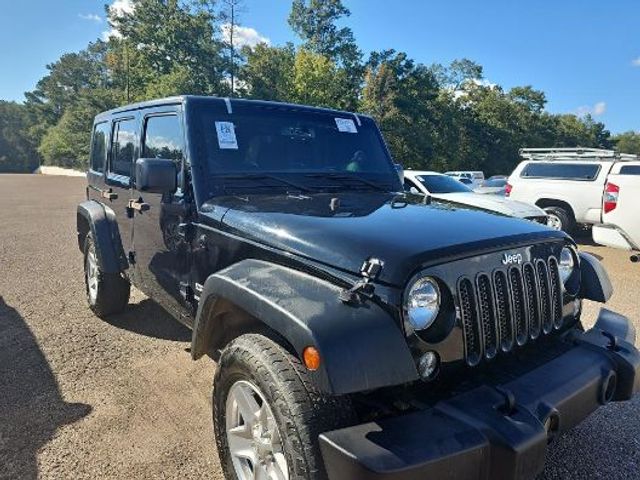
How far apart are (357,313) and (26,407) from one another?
2.67 m

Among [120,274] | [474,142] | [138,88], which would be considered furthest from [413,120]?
[120,274]

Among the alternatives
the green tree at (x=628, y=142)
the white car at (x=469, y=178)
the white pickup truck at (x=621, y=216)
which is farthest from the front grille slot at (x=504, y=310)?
the green tree at (x=628, y=142)

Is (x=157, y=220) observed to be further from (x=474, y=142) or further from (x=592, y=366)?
(x=474, y=142)

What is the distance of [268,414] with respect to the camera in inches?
86.4

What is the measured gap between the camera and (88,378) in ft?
12.7

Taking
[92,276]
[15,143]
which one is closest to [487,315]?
[92,276]

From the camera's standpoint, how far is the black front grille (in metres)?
2.21

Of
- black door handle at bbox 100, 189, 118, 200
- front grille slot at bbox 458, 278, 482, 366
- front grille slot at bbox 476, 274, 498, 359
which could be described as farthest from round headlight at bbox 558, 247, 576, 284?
black door handle at bbox 100, 189, 118, 200

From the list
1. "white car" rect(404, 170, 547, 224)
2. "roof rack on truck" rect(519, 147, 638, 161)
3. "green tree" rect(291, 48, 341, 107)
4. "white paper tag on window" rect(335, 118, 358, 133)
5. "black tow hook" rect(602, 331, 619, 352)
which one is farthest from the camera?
"green tree" rect(291, 48, 341, 107)

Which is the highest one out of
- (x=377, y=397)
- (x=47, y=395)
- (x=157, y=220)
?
(x=157, y=220)

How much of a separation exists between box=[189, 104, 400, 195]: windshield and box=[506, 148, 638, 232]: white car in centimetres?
803

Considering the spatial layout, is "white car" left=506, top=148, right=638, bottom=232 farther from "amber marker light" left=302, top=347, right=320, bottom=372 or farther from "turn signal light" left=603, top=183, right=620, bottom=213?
"amber marker light" left=302, top=347, right=320, bottom=372

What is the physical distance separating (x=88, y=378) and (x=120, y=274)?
3.60 feet

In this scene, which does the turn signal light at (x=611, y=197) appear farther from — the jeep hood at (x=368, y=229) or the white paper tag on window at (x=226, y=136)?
the white paper tag on window at (x=226, y=136)
